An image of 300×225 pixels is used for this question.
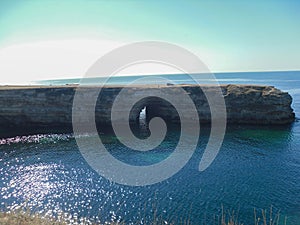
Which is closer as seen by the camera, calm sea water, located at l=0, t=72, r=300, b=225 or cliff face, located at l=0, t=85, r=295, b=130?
calm sea water, located at l=0, t=72, r=300, b=225

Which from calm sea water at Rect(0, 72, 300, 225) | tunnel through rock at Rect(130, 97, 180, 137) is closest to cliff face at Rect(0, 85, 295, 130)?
tunnel through rock at Rect(130, 97, 180, 137)

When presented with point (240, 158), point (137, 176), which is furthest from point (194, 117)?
point (137, 176)

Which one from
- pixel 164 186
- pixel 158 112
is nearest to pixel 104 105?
pixel 158 112

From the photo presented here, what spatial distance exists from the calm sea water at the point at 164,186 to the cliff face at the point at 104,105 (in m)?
15.2

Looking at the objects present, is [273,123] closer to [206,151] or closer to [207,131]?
[207,131]

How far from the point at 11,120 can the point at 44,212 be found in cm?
4155

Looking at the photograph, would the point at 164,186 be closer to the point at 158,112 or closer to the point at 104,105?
the point at 104,105

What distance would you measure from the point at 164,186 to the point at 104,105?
33394 mm

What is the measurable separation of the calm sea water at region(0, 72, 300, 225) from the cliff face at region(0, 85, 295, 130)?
1515 cm

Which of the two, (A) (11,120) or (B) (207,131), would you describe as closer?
(B) (207,131)

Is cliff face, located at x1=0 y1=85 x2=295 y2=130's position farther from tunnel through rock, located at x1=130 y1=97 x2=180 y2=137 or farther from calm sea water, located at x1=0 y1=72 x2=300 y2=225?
calm sea water, located at x1=0 y1=72 x2=300 y2=225

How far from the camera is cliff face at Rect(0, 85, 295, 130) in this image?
53844 mm

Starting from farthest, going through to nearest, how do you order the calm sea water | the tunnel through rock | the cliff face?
the tunnel through rock, the cliff face, the calm sea water

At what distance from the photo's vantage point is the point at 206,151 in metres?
37.0
